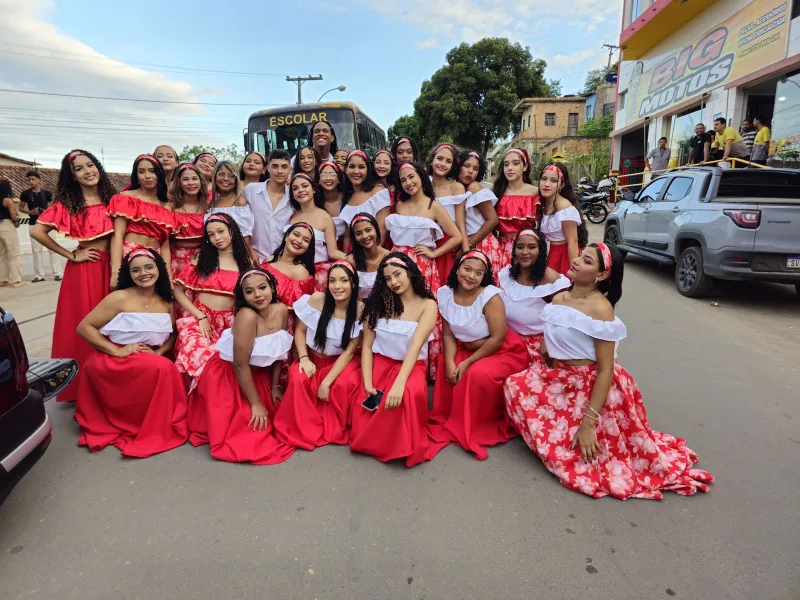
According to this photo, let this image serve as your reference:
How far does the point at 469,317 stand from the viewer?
3229mm

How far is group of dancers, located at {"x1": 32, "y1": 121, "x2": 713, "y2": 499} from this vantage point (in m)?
2.76

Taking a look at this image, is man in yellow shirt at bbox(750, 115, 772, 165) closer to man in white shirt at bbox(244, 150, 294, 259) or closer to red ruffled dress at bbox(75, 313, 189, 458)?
man in white shirt at bbox(244, 150, 294, 259)

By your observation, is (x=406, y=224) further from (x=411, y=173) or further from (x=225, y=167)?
(x=225, y=167)

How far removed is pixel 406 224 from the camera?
3.87m

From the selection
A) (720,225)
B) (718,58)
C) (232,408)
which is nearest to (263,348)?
(232,408)

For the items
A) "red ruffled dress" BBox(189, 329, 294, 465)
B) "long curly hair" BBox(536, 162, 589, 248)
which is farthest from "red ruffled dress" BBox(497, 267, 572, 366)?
"red ruffled dress" BBox(189, 329, 294, 465)

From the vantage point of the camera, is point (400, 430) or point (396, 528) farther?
point (400, 430)

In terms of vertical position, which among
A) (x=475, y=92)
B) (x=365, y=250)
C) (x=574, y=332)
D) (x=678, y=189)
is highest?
(x=475, y=92)

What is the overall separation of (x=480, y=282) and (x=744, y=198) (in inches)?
200

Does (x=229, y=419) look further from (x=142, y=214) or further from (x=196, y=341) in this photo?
(x=142, y=214)

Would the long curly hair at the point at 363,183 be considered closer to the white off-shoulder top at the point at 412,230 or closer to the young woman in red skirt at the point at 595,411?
the white off-shoulder top at the point at 412,230

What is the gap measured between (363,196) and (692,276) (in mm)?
5146

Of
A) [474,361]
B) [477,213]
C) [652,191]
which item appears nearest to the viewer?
[474,361]

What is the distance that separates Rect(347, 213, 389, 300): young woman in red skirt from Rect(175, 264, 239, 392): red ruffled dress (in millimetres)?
940
